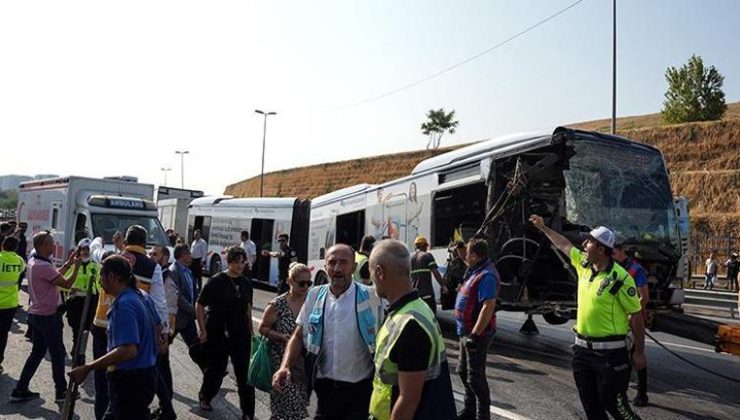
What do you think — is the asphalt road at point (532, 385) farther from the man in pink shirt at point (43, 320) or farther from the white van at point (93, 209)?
the white van at point (93, 209)

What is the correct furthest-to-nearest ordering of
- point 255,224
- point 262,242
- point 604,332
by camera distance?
point 255,224
point 262,242
point 604,332

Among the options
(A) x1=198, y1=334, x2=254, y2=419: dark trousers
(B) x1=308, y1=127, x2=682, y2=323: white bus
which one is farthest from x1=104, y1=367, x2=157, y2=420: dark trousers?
(B) x1=308, y1=127, x2=682, y2=323: white bus

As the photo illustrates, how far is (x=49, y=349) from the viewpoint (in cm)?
679

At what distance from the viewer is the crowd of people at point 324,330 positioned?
3119mm

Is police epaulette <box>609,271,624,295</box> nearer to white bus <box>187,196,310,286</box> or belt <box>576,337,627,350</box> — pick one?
belt <box>576,337,627,350</box>

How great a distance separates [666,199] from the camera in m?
9.76

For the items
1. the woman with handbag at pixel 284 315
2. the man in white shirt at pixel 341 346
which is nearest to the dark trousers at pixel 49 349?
the woman with handbag at pixel 284 315

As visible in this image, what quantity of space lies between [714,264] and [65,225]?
23.2 metres

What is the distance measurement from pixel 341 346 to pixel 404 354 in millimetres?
1003

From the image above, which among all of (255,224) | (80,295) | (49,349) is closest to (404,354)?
(49,349)

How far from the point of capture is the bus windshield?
15688mm

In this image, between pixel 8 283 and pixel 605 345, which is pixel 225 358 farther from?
pixel 605 345

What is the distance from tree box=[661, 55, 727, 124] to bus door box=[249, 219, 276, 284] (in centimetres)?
4896

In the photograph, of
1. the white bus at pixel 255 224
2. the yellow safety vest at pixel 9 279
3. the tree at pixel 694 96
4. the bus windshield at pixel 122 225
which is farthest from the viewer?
the tree at pixel 694 96
